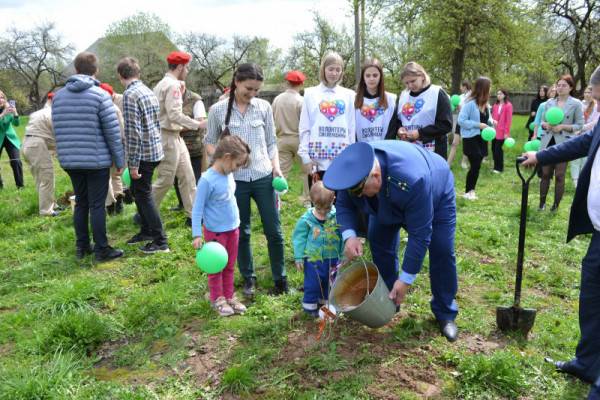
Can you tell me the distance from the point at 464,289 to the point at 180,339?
256 centimetres

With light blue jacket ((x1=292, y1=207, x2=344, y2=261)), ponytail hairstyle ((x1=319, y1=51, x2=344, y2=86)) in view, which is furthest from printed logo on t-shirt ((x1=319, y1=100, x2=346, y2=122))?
light blue jacket ((x1=292, y1=207, x2=344, y2=261))

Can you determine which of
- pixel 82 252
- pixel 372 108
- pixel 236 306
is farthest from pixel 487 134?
pixel 82 252

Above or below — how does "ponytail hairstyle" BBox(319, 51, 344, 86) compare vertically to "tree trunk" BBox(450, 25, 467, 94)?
below

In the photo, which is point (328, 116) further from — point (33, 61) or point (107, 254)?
point (33, 61)

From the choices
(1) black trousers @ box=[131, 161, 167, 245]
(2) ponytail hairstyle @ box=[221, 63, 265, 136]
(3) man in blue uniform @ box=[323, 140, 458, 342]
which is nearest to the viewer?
(3) man in blue uniform @ box=[323, 140, 458, 342]

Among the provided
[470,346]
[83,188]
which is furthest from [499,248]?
[83,188]

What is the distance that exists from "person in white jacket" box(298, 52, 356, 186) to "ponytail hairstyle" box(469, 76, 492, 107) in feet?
12.9

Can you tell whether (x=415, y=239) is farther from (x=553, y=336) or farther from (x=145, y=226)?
(x=145, y=226)

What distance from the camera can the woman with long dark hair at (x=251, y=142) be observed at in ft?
12.1

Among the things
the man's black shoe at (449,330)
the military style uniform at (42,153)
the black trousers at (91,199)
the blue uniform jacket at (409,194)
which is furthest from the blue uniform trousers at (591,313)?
the military style uniform at (42,153)

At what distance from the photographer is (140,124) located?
4.84m

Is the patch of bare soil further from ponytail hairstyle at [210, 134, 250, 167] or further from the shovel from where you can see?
the shovel

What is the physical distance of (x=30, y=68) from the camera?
4347 centimetres

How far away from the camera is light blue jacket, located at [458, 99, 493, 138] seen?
24.5 feet
